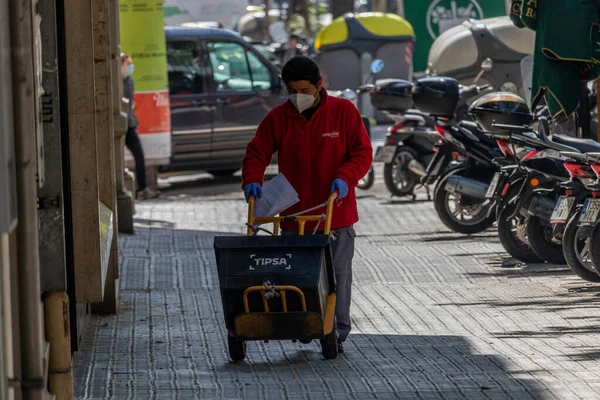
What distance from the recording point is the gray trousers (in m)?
7.34

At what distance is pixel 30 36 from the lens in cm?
474

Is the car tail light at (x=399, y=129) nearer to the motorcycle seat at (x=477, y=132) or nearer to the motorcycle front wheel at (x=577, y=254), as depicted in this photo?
the motorcycle seat at (x=477, y=132)

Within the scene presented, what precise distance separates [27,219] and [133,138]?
10702 millimetres

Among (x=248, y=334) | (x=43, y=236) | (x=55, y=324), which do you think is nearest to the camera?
(x=55, y=324)

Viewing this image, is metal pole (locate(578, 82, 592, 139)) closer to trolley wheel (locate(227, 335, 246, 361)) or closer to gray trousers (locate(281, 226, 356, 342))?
gray trousers (locate(281, 226, 356, 342))

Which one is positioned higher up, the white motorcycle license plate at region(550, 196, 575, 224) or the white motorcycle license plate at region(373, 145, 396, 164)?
the white motorcycle license plate at region(550, 196, 575, 224)

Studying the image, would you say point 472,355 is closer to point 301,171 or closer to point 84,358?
point 301,171

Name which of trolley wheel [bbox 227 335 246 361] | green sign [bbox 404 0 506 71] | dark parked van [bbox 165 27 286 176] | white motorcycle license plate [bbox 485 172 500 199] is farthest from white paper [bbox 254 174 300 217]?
green sign [bbox 404 0 506 71]

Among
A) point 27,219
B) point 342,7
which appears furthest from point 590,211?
point 342,7

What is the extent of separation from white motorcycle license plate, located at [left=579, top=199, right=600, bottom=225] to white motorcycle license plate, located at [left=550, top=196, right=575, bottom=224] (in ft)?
1.06

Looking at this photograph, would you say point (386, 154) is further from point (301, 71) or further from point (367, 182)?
point (301, 71)

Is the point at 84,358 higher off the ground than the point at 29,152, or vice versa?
the point at 29,152

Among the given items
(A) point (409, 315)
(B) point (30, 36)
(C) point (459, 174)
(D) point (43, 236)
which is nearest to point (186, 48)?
(C) point (459, 174)

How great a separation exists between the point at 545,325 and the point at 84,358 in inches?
106
